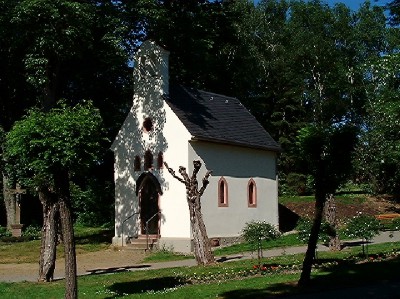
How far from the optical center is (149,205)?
30219 millimetres

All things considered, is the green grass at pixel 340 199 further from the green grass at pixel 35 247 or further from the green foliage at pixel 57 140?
the green foliage at pixel 57 140

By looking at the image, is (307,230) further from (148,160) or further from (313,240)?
(148,160)

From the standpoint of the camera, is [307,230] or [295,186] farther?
[295,186]

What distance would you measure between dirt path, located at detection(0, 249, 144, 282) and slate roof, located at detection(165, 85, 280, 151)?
248 inches

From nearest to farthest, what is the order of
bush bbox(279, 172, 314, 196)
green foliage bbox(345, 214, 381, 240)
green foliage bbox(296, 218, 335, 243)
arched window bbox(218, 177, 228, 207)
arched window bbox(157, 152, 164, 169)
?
green foliage bbox(296, 218, 335, 243)
green foliage bbox(345, 214, 381, 240)
arched window bbox(157, 152, 164, 169)
arched window bbox(218, 177, 228, 207)
bush bbox(279, 172, 314, 196)

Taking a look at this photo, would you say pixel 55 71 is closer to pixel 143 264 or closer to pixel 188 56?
pixel 143 264

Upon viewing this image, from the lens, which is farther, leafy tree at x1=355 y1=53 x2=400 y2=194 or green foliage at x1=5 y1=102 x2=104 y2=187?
leafy tree at x1=355 y1=53 x2=400 y2=194

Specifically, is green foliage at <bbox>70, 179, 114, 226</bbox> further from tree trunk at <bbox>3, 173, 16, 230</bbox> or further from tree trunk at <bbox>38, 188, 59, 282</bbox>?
tree trunk at <bbox>38, 188, 59, 282</bbox>

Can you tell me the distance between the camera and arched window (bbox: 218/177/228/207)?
3037 centimetres

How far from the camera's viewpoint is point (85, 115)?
48.4ft

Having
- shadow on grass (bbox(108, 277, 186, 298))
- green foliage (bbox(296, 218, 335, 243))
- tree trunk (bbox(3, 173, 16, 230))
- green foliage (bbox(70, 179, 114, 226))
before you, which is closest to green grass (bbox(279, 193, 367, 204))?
green foliage (bbox(70, 179, 114, 226))

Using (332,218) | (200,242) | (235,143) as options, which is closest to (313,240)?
(200,242)

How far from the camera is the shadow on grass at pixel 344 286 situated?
44.7 ft

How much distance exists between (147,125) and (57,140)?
16.6 meters
